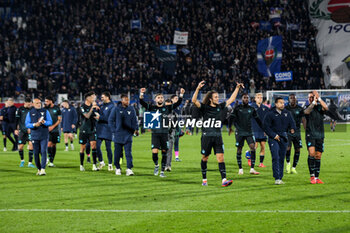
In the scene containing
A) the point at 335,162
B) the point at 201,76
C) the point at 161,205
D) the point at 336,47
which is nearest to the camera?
the point at 161,205

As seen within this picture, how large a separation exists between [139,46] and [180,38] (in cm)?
450

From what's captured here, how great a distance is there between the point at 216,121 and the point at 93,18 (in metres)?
44.4

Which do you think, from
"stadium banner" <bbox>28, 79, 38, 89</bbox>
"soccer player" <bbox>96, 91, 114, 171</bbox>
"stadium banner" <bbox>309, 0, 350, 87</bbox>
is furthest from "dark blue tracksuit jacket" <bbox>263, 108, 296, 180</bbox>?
"stadium banner" <bbox>28, 79, 38, 89</bbox>

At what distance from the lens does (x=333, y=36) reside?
47.6 m

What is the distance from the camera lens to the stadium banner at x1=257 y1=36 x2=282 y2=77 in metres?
41.4

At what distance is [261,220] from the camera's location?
830 centimetres

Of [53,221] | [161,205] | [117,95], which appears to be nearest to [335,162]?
[161,205]

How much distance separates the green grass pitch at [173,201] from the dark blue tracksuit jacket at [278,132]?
1.59 ft

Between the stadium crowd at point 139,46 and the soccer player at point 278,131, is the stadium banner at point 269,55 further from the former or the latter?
the soccer player at point 278,131

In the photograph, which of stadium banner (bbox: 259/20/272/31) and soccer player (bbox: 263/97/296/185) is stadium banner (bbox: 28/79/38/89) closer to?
stadium banner (bbox: 259/20/272/31)

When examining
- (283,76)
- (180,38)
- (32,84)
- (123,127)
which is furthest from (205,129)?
(180,38)

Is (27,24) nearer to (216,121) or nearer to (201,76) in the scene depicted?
(201,76)

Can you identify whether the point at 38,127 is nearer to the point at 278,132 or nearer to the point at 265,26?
the point at 278,132

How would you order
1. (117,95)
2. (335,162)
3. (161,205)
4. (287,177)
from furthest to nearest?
1. (117,95)
2. (335,162)
3. (287,177)
4. (161,205)
